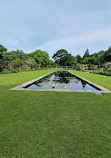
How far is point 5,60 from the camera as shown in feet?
57.0

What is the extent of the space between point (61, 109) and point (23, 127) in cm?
123

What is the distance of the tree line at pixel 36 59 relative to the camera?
696 inches

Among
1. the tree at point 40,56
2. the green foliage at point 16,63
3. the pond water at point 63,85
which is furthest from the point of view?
the tree at point 40,56

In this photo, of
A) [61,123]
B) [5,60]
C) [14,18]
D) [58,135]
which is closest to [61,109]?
[61,123]

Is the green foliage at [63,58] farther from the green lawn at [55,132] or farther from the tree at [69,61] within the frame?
the green lawn at [55,132]

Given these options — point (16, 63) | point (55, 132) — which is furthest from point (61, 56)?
point (55, 132)

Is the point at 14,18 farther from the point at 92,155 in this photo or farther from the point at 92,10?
the point at 92,155

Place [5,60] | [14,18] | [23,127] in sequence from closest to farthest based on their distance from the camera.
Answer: [23,127] < [14,18] < [5,60]

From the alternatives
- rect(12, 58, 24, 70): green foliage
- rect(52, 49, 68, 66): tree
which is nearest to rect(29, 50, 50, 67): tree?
rect(12, 58, 24, 70): green foliage

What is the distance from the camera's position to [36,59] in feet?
129

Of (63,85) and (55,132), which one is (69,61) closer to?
(63,85)

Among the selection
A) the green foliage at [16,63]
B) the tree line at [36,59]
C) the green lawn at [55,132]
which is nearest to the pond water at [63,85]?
the green lawn at [55,132]

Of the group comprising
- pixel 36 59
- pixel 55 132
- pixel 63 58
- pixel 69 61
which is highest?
pixel 63 58

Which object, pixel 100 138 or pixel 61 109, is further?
pixel 61 109
